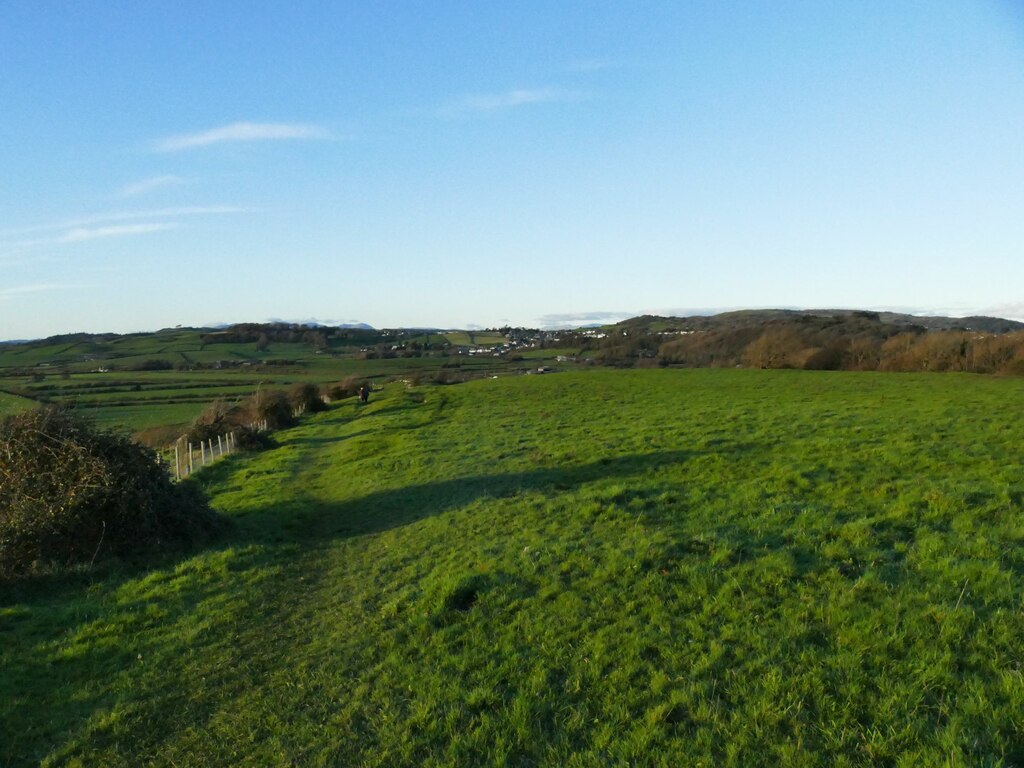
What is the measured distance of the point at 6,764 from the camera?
593 centimetres

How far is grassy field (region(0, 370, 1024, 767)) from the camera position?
5301 mm

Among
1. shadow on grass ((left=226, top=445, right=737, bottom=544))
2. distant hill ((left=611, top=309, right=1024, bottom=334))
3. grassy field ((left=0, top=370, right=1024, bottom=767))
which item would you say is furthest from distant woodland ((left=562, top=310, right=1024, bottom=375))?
shadow on grass ((left=226, top=445, right=737, bottom=544))

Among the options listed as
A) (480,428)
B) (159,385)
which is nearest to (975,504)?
(480,428)

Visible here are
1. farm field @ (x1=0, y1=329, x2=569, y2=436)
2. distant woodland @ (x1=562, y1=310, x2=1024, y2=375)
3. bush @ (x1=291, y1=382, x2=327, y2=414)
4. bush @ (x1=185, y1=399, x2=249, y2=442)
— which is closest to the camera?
bush @ (x1=185, y1=399, x2=249, y2=442)

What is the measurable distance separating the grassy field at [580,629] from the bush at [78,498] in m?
0.90

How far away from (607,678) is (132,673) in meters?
5.49

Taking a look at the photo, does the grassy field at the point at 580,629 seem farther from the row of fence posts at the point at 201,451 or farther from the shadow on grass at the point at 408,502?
the row of fence posts at the point at 201,451

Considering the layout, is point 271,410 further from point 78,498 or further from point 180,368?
point 180,368

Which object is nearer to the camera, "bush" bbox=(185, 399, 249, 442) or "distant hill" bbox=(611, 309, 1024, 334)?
"bush" bbox=(185, 399, 249, 442)

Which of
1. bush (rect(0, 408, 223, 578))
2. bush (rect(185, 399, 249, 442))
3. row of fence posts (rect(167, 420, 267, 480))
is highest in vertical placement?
bush (rect(0, 408, 223, 578))

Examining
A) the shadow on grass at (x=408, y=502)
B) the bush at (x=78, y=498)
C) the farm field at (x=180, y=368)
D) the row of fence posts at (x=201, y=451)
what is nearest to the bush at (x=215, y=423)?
the row of fence posts at (x=201, y=451)

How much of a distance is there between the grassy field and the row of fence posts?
35.5ft

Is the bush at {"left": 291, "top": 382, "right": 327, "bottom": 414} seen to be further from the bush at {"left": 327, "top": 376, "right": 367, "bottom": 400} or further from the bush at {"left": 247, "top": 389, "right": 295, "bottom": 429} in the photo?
the bush at {"left": 327, "top": 376, "right": 367, "bottom": 400}

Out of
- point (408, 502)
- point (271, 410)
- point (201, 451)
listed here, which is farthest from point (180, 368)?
point (408, 502)
